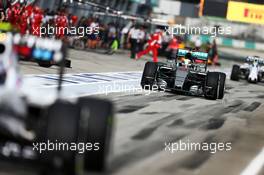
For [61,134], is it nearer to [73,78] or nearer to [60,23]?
[73,78]

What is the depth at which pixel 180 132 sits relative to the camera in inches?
342

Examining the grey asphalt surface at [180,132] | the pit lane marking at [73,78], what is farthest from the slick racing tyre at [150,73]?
the pit lane marking at [73,78]

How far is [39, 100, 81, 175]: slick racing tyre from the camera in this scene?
5.09m

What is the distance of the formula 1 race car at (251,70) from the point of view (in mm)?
22516

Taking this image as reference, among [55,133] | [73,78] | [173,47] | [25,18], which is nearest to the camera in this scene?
[55,133]

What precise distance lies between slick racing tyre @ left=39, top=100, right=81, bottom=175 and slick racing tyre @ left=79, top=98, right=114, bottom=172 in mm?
127

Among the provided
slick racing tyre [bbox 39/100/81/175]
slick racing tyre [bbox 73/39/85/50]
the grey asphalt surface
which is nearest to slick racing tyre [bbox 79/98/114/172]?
slick racing tyre [bbox 39/100/81/175]

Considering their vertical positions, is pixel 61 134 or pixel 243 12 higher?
pixel 243 12

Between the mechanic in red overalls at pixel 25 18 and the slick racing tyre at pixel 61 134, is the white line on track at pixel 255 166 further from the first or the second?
the mechanic in red overalls at pixel 25 18

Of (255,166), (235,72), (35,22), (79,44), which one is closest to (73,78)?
(35,22)

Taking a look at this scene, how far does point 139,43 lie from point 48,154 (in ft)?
81.0

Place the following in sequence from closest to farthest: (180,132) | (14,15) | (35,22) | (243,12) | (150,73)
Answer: (180,132) → (150,73) → (14,15) → (35,22) → (243,12)

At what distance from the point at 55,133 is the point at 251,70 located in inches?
734

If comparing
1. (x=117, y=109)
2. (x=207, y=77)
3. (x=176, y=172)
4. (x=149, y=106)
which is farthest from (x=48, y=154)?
(x=207, y=77)
